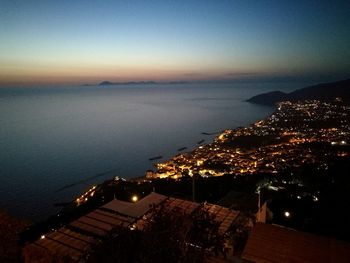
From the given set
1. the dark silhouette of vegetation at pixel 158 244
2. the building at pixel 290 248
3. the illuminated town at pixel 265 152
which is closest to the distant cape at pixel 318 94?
the illuminated town at pixel 265 152

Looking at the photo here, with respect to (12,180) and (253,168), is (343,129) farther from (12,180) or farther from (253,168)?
(12,180)

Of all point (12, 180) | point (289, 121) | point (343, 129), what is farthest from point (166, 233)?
point (289, 121)

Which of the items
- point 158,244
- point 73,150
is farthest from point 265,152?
point 158,244

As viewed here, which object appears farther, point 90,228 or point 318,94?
point 318,94

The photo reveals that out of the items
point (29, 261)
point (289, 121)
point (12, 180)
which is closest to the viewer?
point (29, 261)

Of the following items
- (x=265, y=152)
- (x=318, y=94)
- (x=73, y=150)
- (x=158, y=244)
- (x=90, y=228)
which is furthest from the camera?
(x=318, y=94)

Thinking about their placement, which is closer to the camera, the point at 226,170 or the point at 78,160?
the point at 226,170

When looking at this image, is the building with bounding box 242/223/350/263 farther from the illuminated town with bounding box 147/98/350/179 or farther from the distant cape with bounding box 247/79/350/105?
the distant cape with bounding box 247/79/350/105

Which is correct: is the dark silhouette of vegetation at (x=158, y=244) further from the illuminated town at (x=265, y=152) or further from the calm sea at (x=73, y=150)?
the illuminated town at (x=265, y=152)

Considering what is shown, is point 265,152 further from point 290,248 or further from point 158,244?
point 158,244
